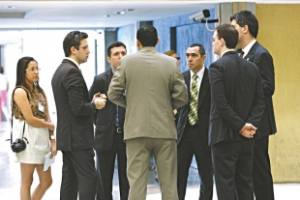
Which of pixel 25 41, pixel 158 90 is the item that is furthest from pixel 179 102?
pixel 25 41

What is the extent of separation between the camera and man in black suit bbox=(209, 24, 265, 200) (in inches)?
191

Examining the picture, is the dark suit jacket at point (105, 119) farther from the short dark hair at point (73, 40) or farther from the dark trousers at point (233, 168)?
the dark trousers at point (233, 168)

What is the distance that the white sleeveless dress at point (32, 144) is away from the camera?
5.44m

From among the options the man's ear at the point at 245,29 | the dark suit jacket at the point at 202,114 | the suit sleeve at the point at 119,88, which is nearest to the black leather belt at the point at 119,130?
the dark suit jacket at the point at 202,114

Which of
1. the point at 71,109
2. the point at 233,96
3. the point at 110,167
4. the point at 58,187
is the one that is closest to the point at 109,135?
the point at 110,167

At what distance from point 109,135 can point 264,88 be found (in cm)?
143

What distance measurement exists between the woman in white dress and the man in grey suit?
2.83ft

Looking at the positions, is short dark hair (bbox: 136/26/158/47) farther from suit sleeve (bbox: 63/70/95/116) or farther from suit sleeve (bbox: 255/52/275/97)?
suit sleeve (bbox: 255/52/275/97)

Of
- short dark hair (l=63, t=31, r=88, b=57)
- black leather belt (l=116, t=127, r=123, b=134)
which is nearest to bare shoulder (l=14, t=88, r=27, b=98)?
short dark hair (l=63, t=31, r=88, b=57)

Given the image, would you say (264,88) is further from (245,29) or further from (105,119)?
(105,119)

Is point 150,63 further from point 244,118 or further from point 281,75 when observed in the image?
point 281,75

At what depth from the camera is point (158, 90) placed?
15.9 ft

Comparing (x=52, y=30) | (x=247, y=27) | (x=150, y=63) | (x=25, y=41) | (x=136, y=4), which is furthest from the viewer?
(x=25, y=41)

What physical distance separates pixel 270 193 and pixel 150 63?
1489mm
